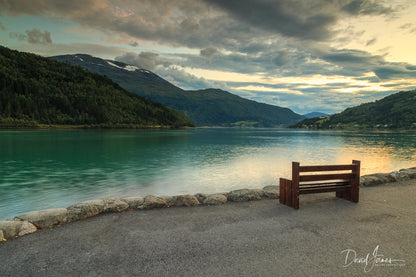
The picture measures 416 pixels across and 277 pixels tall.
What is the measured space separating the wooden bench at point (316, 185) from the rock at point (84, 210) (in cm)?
693

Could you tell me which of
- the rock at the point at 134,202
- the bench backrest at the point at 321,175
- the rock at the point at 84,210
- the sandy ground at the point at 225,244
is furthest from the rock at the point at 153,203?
the bench backrest at the point at 321,175

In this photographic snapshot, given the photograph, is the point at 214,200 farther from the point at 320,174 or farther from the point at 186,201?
the point at 320,174

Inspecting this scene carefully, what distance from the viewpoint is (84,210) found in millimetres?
7918

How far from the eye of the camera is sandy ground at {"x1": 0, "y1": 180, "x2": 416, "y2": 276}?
500cm

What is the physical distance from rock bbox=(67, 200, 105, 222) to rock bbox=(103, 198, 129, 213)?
0.16 metres

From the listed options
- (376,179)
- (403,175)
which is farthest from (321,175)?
(403,175)

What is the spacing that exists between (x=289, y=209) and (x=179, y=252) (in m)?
4.99

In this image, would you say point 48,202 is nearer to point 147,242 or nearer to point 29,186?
point 29,186

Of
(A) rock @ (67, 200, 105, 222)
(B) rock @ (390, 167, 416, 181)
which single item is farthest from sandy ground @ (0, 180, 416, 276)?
(B) rock @ (390, 167, 416, 181)

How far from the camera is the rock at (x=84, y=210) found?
768 cm

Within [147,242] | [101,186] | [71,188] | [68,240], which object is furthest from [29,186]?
[147,242]

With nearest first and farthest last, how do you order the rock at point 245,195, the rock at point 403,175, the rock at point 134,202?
the rock at point 134,202 < the rock at point 245,195 < the rock at point 403,175

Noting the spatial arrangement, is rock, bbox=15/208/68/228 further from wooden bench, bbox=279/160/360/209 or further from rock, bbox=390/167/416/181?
rock, bbox=390/167/416/181

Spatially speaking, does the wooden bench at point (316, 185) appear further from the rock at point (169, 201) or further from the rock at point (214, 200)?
the rock at point (169, 201)
